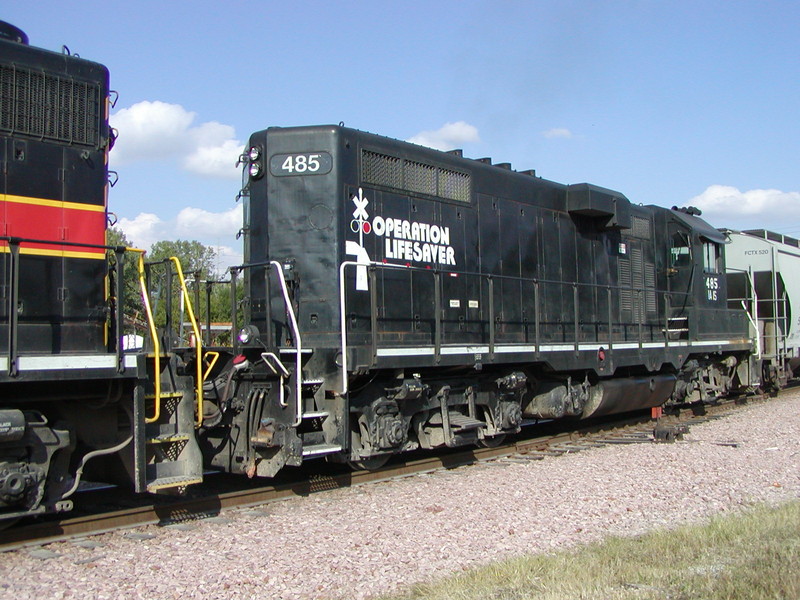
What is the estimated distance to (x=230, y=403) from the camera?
7.24 metres

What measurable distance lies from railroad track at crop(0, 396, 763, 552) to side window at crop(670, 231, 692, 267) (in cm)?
284

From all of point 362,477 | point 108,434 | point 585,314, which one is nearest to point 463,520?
point 362,477

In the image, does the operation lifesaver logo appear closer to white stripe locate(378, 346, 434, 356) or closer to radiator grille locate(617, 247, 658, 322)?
white stripe locate(378, 346, 434, 356)

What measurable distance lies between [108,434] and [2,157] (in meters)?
2.32

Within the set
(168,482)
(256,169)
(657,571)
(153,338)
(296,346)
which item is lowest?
(657,571)

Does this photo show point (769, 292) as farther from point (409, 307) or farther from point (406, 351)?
point (406, 351)

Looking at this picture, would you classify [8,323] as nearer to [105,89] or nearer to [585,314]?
[105,89]

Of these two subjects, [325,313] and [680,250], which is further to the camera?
[680,250]

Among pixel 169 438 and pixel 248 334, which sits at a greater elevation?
pixel 248 334

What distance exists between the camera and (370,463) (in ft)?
26.7

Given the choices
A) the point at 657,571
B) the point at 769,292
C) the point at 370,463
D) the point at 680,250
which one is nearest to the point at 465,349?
the point at 370,463

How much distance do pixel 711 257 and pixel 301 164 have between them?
9597 millimetres

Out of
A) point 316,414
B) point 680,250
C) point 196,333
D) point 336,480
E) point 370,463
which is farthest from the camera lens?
point 680,250

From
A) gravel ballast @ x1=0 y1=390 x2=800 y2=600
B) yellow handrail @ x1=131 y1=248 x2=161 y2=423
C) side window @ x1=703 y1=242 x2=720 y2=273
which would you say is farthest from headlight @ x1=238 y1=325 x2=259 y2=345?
side window @ x1=703 y1=242 x2=720 y2=273
